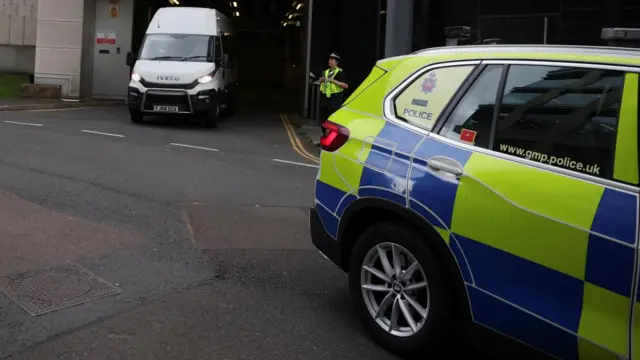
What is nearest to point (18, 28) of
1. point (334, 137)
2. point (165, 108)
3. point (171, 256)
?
point (165, 108)

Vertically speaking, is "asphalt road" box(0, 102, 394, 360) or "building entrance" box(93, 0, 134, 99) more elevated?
"building entrance" box(93, 0, 134, 99)

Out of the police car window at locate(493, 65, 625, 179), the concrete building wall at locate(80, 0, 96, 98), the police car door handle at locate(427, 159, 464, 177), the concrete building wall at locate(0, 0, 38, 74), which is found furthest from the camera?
the concrete building wall at locate(0, 0, 38, 74)

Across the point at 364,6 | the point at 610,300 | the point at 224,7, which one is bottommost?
the point at 610,300

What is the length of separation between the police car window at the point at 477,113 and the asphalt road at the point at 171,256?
4.39ft

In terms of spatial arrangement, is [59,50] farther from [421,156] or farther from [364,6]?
[421,156]

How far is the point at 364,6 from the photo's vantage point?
19.8 metres

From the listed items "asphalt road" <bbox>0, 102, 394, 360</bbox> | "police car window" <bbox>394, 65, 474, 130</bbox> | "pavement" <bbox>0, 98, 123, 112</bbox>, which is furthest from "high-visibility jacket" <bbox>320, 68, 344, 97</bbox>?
"police car window" <bbox>394, 65, 474, 130</bbox>

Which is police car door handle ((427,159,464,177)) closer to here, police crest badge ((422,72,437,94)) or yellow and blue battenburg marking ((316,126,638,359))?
yellow and blue battenburg marking ((316,126,638,359))

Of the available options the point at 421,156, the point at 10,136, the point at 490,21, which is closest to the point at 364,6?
the point at 490,21

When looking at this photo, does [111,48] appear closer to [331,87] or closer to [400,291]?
[331,87]

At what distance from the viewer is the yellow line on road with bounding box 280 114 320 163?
12794 mm

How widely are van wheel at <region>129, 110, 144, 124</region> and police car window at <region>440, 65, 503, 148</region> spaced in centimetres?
1304

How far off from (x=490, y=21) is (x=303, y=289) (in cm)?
1134

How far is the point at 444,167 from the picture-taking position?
3.73m
